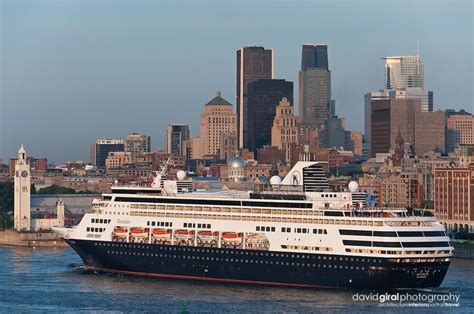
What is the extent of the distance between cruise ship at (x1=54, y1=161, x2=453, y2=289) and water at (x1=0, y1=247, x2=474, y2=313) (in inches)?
44.0

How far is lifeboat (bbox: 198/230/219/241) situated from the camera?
85.1 metres

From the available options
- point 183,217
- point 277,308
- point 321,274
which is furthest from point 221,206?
point 277,308

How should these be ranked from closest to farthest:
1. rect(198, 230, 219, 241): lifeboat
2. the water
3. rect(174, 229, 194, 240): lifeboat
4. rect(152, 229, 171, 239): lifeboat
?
the water
rect(198, 230, 219, 241): lifeboat
rect(174, 229, 194, 240): lifeboat
rect(152, 229, 171, 239): lifeboat

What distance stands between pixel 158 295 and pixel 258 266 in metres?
6.66

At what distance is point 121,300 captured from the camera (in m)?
76.7

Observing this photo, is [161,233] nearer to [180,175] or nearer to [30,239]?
[180,175]

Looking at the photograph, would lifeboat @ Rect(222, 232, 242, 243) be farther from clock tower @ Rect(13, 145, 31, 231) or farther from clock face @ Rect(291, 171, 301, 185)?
clock tower @ Rect(13, 145, 31, 231)

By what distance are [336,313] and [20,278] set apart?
22.9 m

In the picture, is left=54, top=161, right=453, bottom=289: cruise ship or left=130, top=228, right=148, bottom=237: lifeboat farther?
left=130, top=228, right=148, bottom=237: lifeboat

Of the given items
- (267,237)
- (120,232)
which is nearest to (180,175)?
(120,232)

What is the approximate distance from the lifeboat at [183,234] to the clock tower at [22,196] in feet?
147

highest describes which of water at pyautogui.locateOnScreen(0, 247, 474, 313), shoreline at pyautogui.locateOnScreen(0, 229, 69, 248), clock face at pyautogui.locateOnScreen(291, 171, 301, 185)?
clock face at pyautogui.locateOnScreen(291, 171, 301, 185)

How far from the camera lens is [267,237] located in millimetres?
83375

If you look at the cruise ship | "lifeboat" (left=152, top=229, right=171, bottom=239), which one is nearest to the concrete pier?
the cruise ship
